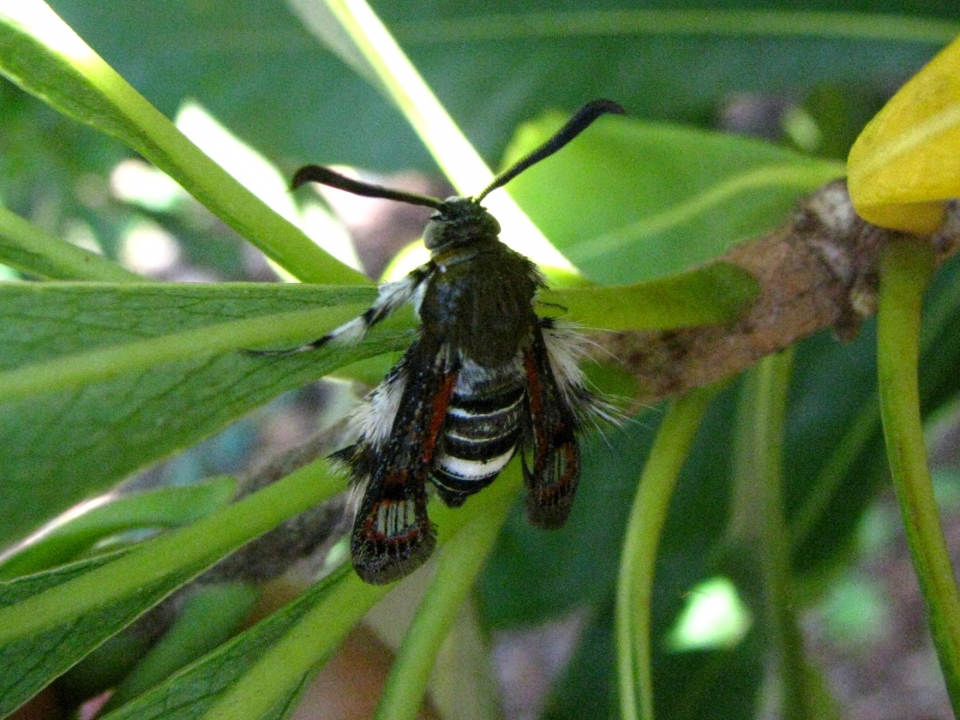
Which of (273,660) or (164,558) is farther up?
(164,558)

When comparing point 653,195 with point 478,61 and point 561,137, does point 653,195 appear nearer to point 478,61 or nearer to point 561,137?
point 561,137

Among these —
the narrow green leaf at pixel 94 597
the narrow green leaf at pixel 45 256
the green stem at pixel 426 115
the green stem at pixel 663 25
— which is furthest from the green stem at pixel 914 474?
the green stem at pixel 663 25

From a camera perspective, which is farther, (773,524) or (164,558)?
(773,524)

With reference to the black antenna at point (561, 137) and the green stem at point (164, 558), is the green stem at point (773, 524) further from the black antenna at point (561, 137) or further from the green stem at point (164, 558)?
the green stem at point (164, 558)

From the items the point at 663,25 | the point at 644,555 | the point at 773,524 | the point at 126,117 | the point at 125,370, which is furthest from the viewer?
the point at 663,25

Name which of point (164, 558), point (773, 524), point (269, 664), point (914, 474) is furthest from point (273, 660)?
point (773, 524)
